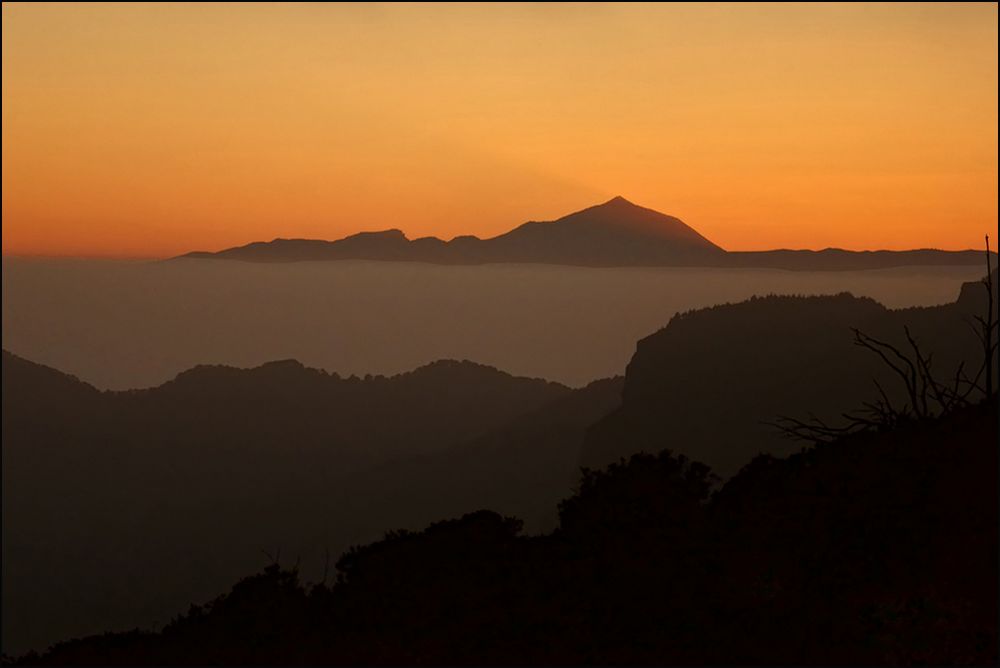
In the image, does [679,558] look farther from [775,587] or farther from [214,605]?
[214,605]

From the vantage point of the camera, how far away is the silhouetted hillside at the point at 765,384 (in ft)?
470

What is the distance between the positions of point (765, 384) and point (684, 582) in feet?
534

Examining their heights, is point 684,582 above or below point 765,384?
above

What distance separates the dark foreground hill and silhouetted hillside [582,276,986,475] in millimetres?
109979

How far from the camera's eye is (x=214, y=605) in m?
21.9

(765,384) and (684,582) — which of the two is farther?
(765,384)

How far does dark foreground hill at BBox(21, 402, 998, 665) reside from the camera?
610 inches

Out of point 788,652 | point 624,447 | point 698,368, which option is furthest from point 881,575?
point 698,368

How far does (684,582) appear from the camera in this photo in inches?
711

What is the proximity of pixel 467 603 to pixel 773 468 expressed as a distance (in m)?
9.11

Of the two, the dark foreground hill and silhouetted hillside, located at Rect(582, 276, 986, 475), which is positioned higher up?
the dark foreground hill

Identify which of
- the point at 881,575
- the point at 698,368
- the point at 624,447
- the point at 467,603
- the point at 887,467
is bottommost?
the point at 624,447

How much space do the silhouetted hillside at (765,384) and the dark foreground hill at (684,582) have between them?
10998 cm

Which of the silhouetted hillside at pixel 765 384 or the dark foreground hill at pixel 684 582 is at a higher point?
the dark foreground hill at pixel 684 582
